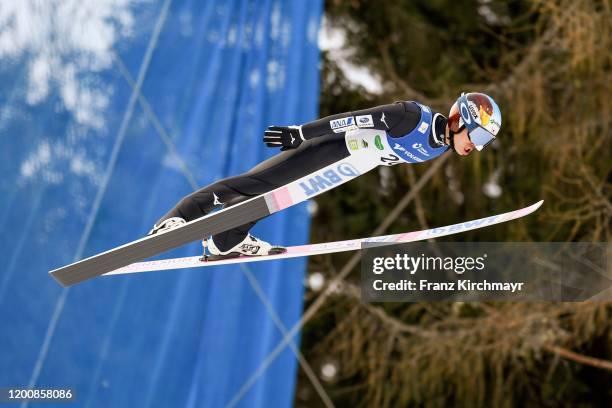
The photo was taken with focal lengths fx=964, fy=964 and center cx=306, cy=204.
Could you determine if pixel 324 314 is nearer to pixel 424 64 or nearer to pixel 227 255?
pixel 424 64

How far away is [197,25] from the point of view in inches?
193

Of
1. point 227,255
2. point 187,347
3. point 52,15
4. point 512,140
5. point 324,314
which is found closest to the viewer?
point 227,255

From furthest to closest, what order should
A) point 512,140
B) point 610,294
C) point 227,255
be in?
point 512,140 → point 610,294 → point 227,255

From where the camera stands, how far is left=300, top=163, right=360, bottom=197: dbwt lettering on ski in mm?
3396

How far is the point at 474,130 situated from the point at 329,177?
0.54 metres

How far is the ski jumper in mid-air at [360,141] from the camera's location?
3.18 metres

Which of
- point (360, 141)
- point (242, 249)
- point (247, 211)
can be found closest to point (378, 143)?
point (360, 141)

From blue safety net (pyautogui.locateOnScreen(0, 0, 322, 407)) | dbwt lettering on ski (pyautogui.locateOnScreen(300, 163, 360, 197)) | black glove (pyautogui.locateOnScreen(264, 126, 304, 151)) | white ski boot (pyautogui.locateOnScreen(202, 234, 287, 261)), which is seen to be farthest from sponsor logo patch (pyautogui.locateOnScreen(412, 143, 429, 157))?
blue safety net (pyautogui.locateOnScreen(0, 0, 322, 407))

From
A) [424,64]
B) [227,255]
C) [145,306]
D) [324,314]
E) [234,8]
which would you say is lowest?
[227,255]

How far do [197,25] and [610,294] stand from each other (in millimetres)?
2838

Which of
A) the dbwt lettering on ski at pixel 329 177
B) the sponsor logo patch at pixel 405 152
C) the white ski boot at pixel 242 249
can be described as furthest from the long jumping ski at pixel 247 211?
the white ski boot at pixel 242 249

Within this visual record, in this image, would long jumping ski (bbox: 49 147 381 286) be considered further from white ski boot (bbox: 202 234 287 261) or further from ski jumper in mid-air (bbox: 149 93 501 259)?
white ski boot (bbox: 202 234 287 261)

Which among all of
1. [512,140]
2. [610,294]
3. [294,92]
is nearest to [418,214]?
[512,140]

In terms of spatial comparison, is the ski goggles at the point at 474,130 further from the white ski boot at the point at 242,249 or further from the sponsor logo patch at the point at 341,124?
the white ski boot at the point at 242,249
